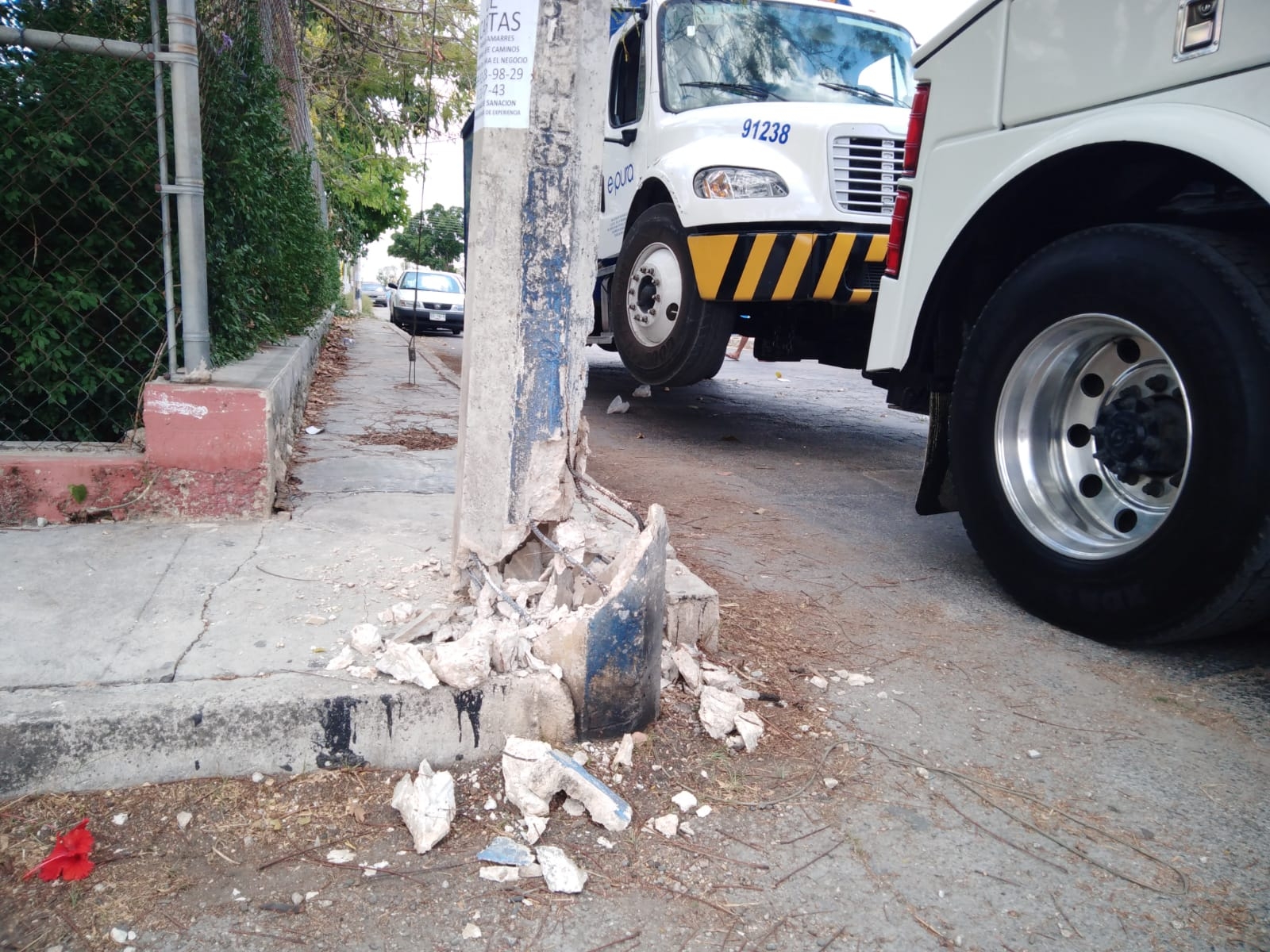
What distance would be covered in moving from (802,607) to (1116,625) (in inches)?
38.1

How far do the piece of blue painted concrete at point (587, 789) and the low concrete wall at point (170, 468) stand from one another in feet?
5.91

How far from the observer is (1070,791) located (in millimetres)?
2104

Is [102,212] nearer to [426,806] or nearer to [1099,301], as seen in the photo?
[426,806]

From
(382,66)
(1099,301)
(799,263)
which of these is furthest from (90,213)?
(382,66)

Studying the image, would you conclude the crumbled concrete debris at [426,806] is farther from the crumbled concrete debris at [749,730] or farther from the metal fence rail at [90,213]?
the metal fence rail at [90,213]

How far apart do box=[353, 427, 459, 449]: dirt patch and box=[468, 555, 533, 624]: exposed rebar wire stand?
7.71ft

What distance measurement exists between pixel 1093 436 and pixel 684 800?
6.10 feet

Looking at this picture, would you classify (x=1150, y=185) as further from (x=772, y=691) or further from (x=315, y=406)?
(x=315, y=406)

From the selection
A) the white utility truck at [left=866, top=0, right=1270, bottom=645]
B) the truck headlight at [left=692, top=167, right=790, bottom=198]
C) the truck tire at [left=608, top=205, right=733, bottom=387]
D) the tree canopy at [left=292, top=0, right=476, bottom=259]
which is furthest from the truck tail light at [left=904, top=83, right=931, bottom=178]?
the tree canopy at [left=292, top=0, right=476, bottom=259]

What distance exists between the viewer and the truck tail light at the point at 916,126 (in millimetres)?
3523

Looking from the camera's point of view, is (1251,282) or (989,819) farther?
(1251,282)

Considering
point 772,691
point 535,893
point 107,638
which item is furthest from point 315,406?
point 535,893

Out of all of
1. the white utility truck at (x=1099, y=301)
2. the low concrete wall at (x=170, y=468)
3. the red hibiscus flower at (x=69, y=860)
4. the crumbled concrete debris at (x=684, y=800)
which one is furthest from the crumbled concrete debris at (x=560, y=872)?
the low concrete wall at (x=170, y=468)

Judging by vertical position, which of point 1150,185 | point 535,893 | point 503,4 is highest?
point 503,4
